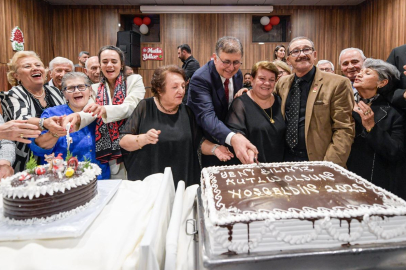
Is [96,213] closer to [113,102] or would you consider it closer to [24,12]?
[113,102]

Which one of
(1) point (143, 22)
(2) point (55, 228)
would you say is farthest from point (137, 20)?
(2) point (55, 228)

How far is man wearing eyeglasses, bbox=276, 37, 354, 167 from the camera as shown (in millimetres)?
1939

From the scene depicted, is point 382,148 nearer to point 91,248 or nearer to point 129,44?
point 91,248

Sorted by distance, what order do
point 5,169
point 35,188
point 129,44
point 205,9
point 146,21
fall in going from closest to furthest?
point 35,188, point 5,169, point 129,44, point 205,9, point 146,21

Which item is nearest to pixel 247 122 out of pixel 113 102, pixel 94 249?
pixel 113 102

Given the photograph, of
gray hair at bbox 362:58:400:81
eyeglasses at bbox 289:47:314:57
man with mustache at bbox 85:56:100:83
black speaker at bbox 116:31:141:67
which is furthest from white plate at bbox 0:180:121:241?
black speaker at bbox 116:31:141:67

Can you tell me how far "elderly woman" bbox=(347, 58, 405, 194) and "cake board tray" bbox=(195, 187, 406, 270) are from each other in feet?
4.38

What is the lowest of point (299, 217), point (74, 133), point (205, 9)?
point (299, 217)

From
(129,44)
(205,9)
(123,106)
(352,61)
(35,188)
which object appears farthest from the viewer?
(205,9)

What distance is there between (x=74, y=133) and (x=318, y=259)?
65.5 inches

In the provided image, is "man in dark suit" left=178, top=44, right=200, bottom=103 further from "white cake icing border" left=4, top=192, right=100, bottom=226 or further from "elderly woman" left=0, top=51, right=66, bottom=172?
A: "white cake icing border" left=4, top=192, right=100, bottom=226

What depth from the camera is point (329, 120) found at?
198 centimetres

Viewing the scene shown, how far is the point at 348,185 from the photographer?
1209 millimetres

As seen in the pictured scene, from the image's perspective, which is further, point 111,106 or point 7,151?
point 111,106
